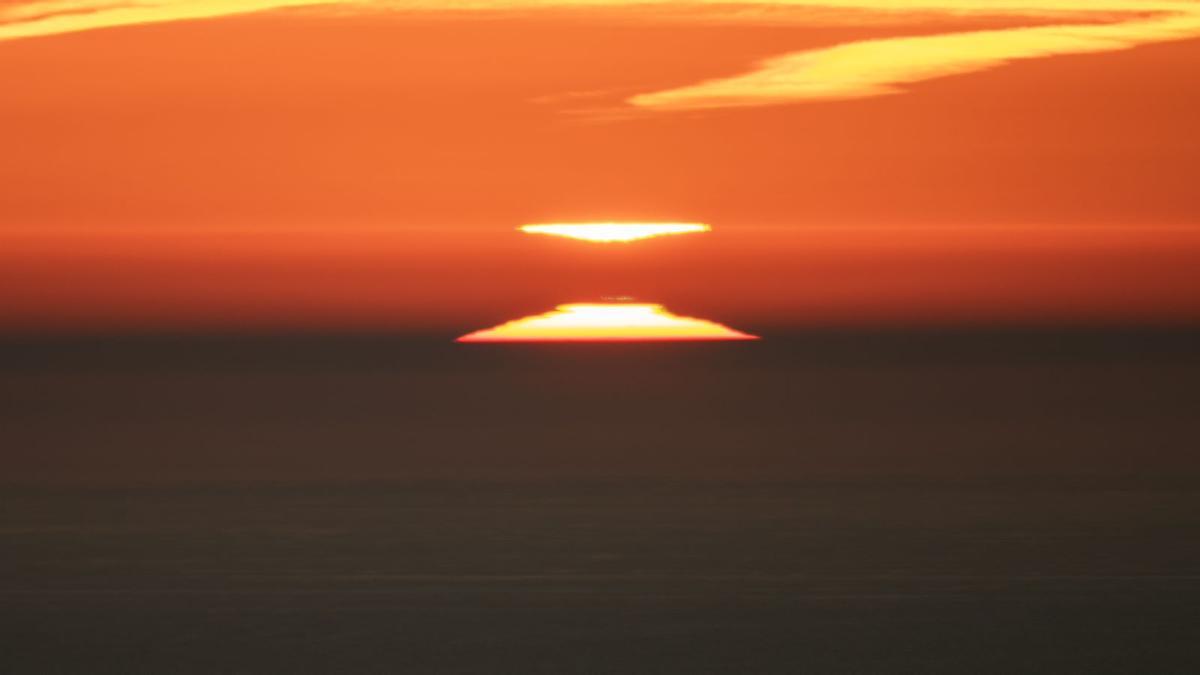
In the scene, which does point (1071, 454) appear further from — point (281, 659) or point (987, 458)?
point (281, 659)

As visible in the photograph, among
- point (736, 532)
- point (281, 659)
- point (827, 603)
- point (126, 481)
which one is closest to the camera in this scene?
point (281, 659)

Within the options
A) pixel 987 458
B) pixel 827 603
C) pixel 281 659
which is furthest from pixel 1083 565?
pixel 987 458

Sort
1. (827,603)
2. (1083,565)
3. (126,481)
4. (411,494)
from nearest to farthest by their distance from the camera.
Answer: (827,603) → (1083,565) → (411,494) → (126,481)
